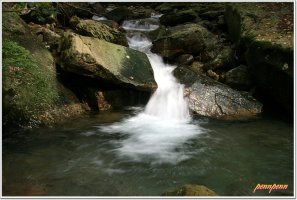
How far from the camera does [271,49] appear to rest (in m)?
7.96

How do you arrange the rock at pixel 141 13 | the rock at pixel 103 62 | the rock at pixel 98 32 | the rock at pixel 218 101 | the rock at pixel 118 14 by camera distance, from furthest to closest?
the rock at pixel 141 13, the rock at pixel 118 14, the rock at pixel 98 32, the rock at pixel 218 101, the rock at pixel 103 62

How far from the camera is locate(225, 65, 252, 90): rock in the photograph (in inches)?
378

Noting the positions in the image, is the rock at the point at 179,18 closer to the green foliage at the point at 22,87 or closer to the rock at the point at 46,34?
the rock at the point at 46,34

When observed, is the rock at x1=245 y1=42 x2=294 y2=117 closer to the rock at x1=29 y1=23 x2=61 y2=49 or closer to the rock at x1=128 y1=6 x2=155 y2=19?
the rock at x1=29 y1=23 x2=61 y2=49

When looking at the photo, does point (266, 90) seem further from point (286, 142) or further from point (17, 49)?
point (17, 49)

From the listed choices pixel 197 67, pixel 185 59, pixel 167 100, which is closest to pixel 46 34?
pixel 167 100

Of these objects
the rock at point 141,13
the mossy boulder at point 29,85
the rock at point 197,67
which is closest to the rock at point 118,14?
the rock at point 141,13

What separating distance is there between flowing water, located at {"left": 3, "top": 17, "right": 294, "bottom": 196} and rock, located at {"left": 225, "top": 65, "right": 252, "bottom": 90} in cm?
148

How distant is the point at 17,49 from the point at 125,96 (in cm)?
319

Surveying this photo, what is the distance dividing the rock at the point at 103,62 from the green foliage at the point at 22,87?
732 mm

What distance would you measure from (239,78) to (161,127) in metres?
3.16

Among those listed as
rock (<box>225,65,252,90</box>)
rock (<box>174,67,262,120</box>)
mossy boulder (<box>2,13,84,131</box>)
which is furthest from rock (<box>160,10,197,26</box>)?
mossy boulder (<box>2,13,84,131</box>)

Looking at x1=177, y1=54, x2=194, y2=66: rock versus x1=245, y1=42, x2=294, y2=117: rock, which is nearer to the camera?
x1=245, y1=42, x2=294, y2=117: rock

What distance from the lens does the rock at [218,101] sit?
8547 millimetres
